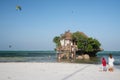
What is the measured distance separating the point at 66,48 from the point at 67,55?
218 cm

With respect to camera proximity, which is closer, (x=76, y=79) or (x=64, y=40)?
(x=76, y=79)

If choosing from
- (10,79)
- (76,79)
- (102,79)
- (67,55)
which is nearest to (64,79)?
(76,79)

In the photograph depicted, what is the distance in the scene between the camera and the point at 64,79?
1438 centimetres

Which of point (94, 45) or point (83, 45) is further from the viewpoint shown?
point (94, 45)

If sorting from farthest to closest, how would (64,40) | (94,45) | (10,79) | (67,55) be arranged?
(94,45)
(64,40)
(67,55)
(10,79)

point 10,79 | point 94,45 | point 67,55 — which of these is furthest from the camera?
point 94,45

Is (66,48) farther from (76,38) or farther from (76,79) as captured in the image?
(76,79)

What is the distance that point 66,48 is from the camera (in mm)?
63531

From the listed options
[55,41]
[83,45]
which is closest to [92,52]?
[83,45]

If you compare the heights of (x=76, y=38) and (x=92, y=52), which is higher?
(x=76, y=38)

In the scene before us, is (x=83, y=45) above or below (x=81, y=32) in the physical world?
below

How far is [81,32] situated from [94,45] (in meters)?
7.82

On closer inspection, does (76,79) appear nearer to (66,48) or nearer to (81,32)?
(66,48)

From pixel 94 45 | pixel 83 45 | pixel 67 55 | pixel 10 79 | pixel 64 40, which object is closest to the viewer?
pixel 10 79
